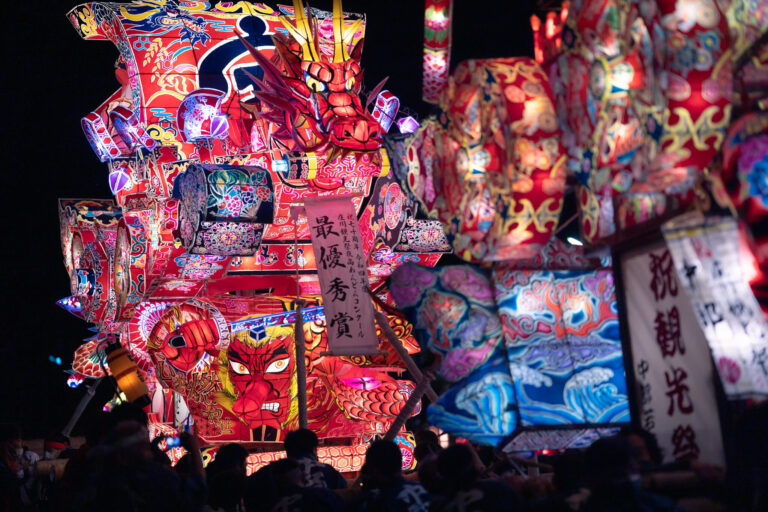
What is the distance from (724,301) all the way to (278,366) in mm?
8903

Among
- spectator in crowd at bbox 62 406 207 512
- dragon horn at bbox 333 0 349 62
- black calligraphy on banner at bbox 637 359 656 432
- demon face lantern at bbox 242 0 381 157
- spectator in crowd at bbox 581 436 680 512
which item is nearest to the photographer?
spectator in crowd at bbox 581 436 680 512

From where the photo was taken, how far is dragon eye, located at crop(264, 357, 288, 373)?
11.8 meters

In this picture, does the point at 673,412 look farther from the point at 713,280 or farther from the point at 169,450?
the point at 169,450

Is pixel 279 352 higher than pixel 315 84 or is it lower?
lower

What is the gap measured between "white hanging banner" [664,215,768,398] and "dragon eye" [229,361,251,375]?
8.73 m

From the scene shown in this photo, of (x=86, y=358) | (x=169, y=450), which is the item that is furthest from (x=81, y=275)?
(x=169, y=450)

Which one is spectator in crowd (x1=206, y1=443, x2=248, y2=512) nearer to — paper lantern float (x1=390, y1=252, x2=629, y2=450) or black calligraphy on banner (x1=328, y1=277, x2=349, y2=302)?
paper lantern float (x1=390, y1=252, x2=629, y2=450)

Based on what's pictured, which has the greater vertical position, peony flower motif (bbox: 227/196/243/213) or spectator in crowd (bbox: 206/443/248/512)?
peony flower motif (bbox: 227/196/243/213)

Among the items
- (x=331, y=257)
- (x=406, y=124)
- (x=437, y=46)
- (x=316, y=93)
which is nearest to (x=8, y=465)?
(x=331, y=257)

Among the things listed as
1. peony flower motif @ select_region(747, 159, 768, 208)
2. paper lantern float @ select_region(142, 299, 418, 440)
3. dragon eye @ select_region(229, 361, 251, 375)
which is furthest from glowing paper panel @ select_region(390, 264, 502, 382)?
dragon eye @ select_region(229, 361, 251, 375)

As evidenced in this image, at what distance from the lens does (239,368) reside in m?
11.8

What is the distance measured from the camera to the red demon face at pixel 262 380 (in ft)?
38.5

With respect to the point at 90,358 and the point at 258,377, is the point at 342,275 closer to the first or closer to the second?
the point at 258,377

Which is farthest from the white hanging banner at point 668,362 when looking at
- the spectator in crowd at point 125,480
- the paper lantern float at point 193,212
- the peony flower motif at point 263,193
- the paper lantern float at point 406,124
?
the paper lantern float at point 406,124
